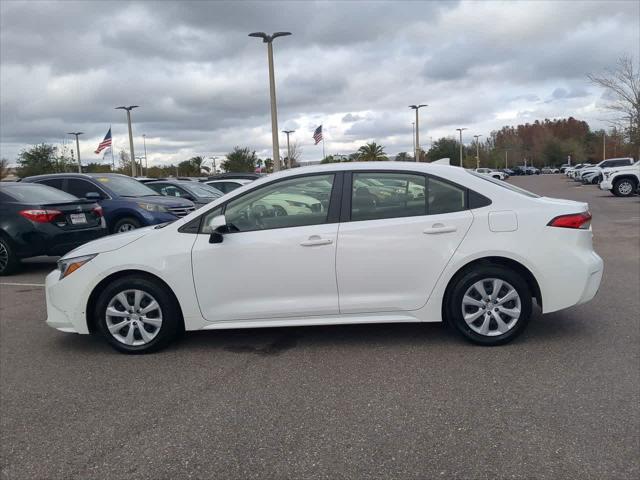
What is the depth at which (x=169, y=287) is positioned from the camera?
4793 millimetres

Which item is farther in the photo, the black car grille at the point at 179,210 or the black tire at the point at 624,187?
the black tire at the point at 624,187

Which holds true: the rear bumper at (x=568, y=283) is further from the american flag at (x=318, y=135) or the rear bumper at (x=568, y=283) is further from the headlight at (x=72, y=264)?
the american flag at (x=318, y=135)

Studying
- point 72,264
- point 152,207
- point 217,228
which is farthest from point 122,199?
point 217,228

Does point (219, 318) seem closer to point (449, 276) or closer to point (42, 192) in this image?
point (449, 276)

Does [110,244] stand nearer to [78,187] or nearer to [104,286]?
[104,286]

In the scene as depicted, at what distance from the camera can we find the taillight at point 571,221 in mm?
4648

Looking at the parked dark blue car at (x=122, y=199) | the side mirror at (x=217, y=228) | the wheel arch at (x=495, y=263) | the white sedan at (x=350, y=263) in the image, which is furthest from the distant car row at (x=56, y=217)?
the wheel arch at (x=495, y=263)

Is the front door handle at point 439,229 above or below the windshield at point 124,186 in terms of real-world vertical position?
below

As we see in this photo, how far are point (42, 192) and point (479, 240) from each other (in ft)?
25.5

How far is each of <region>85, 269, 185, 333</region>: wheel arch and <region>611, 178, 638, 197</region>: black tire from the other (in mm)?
25075

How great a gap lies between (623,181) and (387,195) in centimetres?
2423

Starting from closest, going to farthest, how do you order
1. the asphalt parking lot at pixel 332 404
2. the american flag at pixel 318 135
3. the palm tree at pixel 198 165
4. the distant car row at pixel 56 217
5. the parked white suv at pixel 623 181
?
the asphalt parking lot at pixel 332 404, the distant car row at pixel 56 217, the parked white suv at pixel 623 181, the american flag at pixel 318 135, the palm tree at pixel 198 165

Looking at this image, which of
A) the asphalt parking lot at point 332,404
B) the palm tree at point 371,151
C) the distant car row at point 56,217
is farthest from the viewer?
the palm tree at point 371,151

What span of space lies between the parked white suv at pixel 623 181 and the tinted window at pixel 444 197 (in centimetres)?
2352
